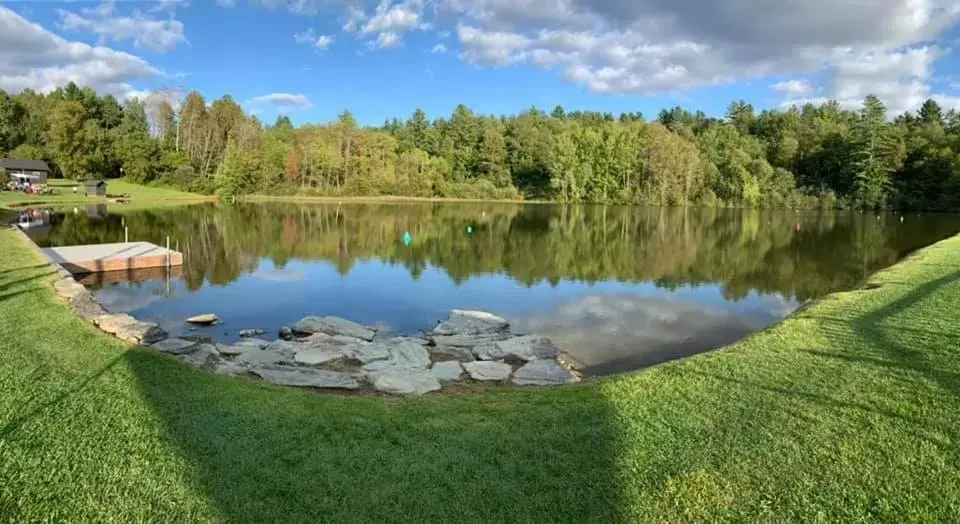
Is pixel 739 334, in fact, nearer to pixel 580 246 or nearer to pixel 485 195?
pixel 580 246

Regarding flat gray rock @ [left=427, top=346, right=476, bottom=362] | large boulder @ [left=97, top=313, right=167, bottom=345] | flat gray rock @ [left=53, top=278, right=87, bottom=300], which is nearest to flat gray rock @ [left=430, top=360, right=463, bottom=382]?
flat gray rock @ [left=427, top=346, right=476, bottom=362]

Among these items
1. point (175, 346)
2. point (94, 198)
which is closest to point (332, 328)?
point (175, 346)

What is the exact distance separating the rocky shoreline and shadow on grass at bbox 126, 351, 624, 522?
5.98 feet

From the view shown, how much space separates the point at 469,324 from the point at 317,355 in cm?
391

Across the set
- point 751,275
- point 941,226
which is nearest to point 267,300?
point 751,275

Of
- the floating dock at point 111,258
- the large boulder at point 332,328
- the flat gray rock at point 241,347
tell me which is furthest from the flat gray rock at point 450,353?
the floating dock at point 111,258

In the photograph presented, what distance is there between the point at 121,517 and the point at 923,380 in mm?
7742

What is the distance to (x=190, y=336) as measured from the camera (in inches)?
459

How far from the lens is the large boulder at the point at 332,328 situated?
12172 millimetres

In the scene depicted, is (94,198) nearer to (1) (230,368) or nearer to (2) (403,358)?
(1) (230,368)

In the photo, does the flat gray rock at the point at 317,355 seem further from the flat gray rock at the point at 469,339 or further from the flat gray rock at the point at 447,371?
the flat gray rock at the point at 469,339

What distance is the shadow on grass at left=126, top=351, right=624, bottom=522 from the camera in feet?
13.8

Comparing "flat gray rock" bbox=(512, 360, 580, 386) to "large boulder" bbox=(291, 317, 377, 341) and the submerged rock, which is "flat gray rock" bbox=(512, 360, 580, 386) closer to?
"large boulder" bbox=(291, 317, 377, 341)

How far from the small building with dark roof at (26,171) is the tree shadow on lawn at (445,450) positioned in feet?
218
